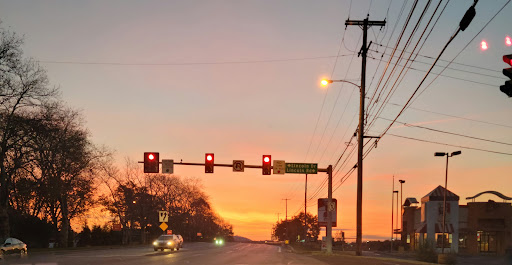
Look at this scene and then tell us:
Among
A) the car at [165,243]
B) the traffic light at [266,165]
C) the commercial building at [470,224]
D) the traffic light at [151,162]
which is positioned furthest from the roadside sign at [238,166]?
the commercial building at [470,224]

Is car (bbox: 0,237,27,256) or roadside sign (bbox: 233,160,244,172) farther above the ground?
roadside sign (bbox: 233,160,244,172)

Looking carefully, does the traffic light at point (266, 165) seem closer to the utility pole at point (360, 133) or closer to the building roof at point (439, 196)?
the utility pole at point (360, 133)

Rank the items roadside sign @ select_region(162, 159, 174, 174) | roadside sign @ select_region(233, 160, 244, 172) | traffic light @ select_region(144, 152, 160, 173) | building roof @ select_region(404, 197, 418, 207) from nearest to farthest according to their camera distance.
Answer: traffic light @ select_region(144, 152, 160, 173), roadside sign @ select_region(233, 160, 244, 172), roadside sign @ select_region(162, 159, 174, 174), building roof @ select_region(404, 197, 418, 207)

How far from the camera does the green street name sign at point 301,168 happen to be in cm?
3766

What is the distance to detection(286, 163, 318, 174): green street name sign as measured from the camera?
3766 cm

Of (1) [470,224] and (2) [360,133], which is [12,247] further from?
(1) [470,224]

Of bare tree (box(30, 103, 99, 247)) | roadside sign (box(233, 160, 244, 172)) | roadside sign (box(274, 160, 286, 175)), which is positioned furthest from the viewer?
bare tree (box(30, 103, 99, 247))

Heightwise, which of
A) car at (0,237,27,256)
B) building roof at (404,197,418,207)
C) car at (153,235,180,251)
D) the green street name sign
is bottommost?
car at (153,235,180,251)

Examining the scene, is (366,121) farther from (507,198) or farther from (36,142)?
(507,198)

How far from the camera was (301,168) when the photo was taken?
125ft

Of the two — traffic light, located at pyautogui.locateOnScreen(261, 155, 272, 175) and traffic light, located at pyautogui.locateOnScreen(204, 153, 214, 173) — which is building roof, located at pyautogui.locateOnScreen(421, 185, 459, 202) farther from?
traffic light, located at pyautogui.locateOnScreen(204, 153, 214, 173)

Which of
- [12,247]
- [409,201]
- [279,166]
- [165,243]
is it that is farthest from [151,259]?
[409,201]

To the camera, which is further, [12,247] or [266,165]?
[12,247]

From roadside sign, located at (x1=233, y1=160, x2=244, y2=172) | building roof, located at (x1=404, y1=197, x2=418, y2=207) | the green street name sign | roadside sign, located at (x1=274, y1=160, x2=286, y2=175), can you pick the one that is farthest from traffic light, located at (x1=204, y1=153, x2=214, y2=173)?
building roof, located at (x1=404, y1=197, x2=418, y2=207)
